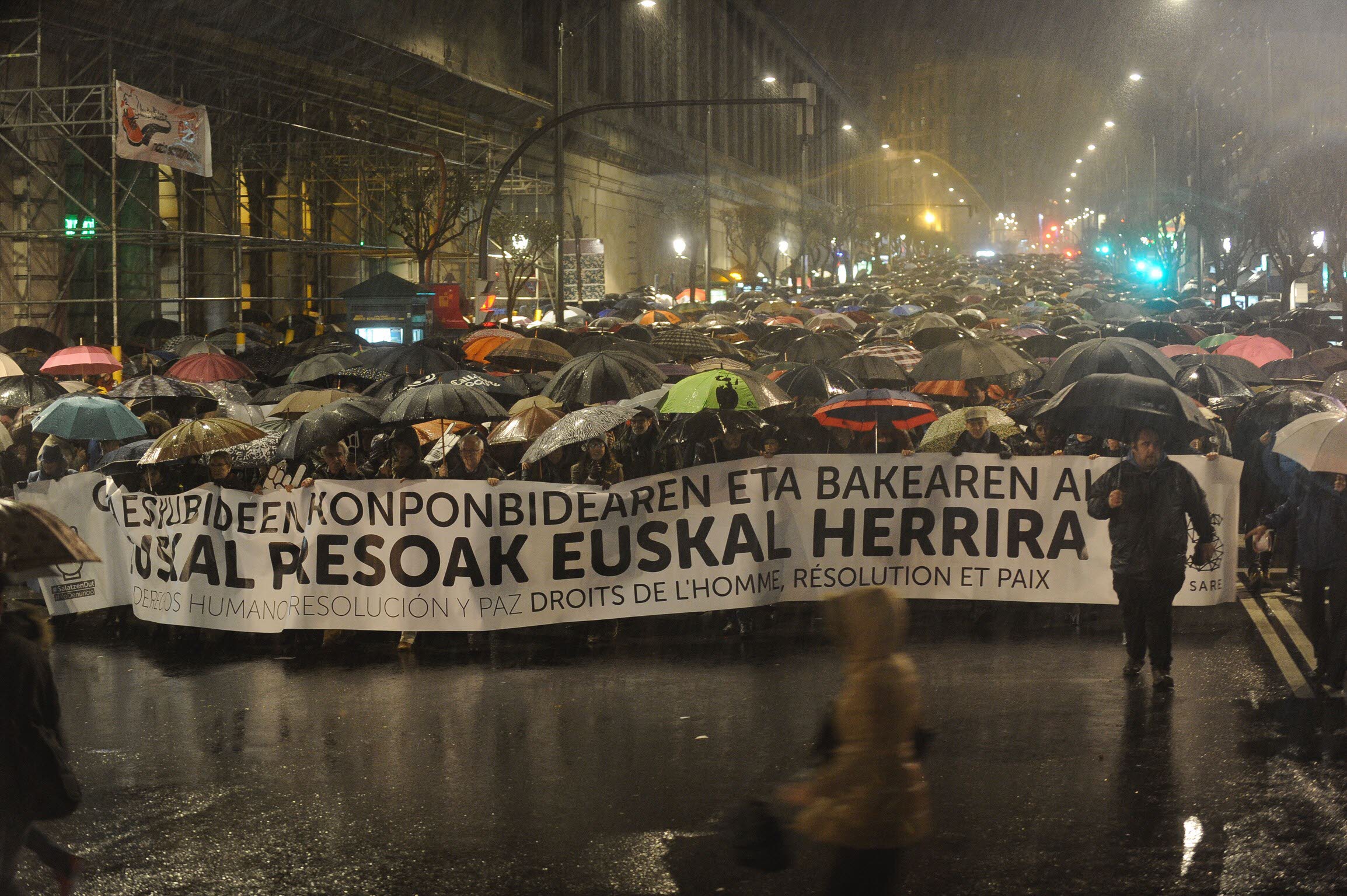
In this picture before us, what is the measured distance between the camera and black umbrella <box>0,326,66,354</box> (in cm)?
2286

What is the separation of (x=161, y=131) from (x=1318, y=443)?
71.2ft

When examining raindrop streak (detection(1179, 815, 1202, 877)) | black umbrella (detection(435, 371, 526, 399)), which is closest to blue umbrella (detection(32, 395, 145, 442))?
black umbrella (detection(435, 371, 526, 399))

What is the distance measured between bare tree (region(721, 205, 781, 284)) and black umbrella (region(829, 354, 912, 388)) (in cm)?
6370

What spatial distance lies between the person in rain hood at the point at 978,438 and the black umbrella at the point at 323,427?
450 centimetres

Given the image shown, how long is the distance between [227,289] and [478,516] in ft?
90.5

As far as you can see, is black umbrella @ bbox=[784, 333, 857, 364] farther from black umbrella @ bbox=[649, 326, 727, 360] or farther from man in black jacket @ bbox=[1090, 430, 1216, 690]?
man in black jacket @ bbox=[1090, 430, 1216, 690]

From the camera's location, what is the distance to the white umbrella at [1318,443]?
8.01 metres

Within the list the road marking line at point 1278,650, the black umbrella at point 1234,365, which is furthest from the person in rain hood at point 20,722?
the black umbrella at point 1234,365

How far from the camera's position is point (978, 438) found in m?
11.1

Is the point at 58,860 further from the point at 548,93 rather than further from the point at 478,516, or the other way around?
the point at 548,93

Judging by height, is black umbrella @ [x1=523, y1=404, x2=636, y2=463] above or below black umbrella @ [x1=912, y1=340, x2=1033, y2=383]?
below

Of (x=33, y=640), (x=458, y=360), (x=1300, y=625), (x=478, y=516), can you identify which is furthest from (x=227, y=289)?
(x=33, y=640)

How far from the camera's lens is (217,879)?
228 inches

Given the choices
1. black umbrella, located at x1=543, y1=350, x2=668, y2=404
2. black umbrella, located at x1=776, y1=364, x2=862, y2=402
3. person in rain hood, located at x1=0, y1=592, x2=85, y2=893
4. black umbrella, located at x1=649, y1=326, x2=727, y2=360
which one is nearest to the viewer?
person in rain hood, located at x1=0, y1=592, x2=85, y2=893
